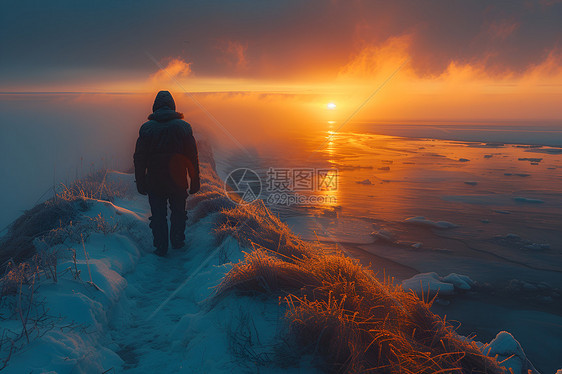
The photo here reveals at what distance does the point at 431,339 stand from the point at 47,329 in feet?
9.51

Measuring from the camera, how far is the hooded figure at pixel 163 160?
4.90 m

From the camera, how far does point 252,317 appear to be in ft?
9.05

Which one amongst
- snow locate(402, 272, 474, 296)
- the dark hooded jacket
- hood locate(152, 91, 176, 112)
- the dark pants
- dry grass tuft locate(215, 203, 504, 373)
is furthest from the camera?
snow locate(402, 272, 474, 296)

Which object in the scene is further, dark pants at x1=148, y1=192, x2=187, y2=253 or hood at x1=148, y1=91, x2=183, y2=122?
dark pants at x1=148, y1=192, x2=187, y2=253

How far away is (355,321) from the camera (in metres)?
2.40

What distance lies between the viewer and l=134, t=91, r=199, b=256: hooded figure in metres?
4.90

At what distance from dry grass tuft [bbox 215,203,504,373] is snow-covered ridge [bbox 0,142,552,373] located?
0.43 feet

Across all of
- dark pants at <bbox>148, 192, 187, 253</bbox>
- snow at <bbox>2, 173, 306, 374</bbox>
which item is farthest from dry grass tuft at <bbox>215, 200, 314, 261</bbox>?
dark pants at <bbox>148, 192, 187, 253</bbox>

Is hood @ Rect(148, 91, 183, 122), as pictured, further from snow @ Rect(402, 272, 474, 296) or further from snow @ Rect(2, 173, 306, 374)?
snow @ Rect(402, 272, 474, 296)

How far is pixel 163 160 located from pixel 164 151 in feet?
0.45

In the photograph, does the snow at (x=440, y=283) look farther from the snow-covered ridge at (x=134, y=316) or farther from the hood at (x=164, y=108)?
the hood at (x=164, y=108)

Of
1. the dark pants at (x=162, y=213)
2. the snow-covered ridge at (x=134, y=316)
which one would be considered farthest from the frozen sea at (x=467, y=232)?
the dark pants at (x=162, y=213)

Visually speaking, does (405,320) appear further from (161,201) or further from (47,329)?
(161,201)

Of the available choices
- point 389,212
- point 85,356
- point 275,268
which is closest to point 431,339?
point 275,268
